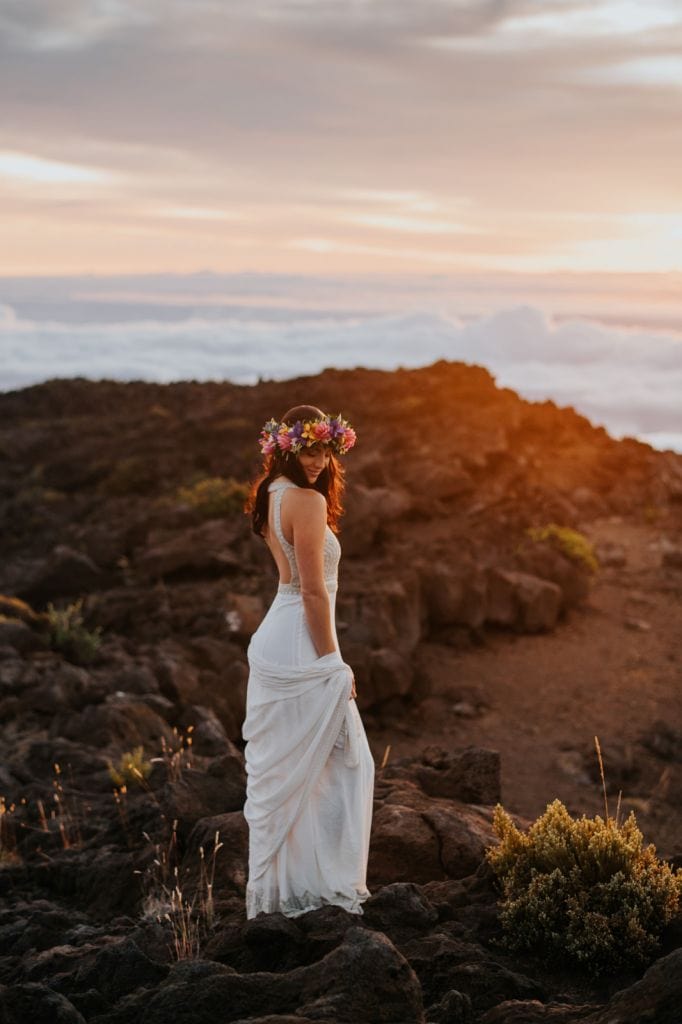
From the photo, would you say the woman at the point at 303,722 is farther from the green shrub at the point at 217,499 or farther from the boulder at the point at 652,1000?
the green shrub at the point at 217,499

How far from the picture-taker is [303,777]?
5.61m

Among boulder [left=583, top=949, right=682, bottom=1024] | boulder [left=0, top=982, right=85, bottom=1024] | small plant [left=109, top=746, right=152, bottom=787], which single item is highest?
boulder [left=583, top=949, right=682, bottom=1024]

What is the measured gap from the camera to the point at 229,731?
1174cm

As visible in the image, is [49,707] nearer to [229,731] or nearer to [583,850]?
[229,731]

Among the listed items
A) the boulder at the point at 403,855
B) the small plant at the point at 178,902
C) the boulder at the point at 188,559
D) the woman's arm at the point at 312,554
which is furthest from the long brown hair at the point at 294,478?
the boulder at the point at 188,559

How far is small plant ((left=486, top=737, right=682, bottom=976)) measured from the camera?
4910 millimetres

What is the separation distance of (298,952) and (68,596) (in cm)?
1172

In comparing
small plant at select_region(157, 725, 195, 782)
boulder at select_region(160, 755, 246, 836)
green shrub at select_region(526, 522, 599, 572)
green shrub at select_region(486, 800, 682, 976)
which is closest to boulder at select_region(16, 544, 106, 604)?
small plant at select_region(157, 725, 195, 782)

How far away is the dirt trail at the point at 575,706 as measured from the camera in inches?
454

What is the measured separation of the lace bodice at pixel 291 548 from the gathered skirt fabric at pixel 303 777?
0.05m

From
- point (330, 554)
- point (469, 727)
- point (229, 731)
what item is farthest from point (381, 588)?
point (330, 554)

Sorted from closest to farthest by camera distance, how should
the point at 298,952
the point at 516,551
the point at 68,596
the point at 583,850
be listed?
1. the point at 298,952
2. the point at 583,850
3. the point at 68,596
4. the point at 516,551

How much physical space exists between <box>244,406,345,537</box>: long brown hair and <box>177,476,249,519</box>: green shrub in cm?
1324

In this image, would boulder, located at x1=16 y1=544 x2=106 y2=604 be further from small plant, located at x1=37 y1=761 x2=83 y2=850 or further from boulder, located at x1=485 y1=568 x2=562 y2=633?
small plant, located at x1=37 y1=761 x2=83 y2=850
